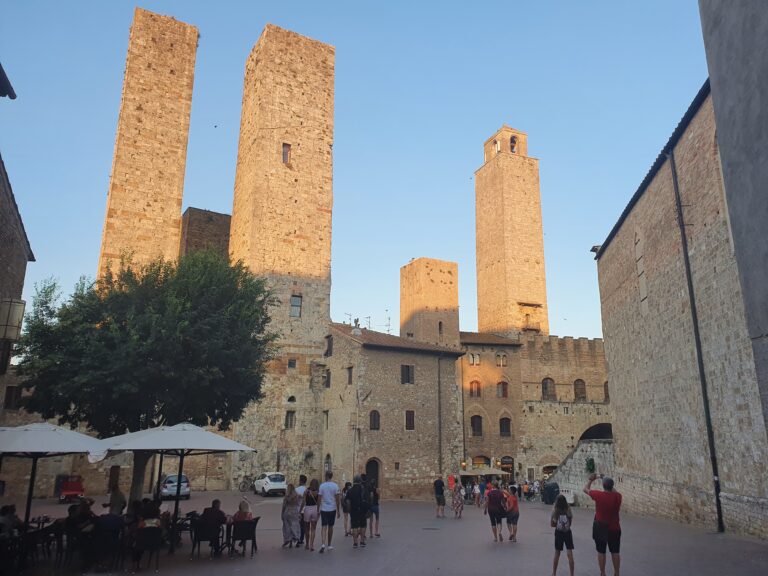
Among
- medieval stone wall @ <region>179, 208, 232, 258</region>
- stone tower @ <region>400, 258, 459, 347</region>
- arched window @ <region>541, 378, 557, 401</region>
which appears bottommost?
arched window @ <region>541, 378, 557, 401</region>

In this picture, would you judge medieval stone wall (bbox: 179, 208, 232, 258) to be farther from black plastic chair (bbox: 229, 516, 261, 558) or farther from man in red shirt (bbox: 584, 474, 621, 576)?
man in red shirt (bbox: 584, 474, 621, 576)

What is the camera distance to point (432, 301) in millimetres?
41469

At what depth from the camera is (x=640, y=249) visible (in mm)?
19547

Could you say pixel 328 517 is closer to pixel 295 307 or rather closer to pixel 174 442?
pixel 174 442

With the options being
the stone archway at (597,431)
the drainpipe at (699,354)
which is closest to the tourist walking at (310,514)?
the drainpipe at (699,354)

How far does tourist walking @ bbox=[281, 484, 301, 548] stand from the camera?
12234mm

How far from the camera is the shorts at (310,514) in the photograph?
1218 cm

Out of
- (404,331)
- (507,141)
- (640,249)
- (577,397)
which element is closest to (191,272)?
(640,249)

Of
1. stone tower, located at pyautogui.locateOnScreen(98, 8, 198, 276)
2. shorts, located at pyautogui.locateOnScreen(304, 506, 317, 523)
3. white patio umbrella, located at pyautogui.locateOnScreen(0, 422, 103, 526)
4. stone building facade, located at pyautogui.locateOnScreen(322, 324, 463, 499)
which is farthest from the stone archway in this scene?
white patio umbrella, located at pyautogui.locateOnScreen(0, 422, 103, 526)

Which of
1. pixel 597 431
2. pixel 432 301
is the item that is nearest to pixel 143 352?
pixel 432 301

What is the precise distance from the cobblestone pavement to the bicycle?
14.0m

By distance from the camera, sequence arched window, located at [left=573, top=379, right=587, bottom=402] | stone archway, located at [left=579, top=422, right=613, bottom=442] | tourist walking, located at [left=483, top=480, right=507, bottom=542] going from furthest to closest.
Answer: arched window, located at [left=573, top=379, right=587, bottom=402] < stone archway, located at [left=579, top=422, right=613, bottom=442] < tourist walking, located at [left=483, top=480, right=507, bottom=542]

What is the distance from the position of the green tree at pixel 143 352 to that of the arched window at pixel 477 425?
24276 millimetres

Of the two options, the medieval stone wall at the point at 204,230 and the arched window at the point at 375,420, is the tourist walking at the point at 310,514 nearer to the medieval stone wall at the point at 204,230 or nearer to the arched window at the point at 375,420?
the arched window at the point at 375,420
